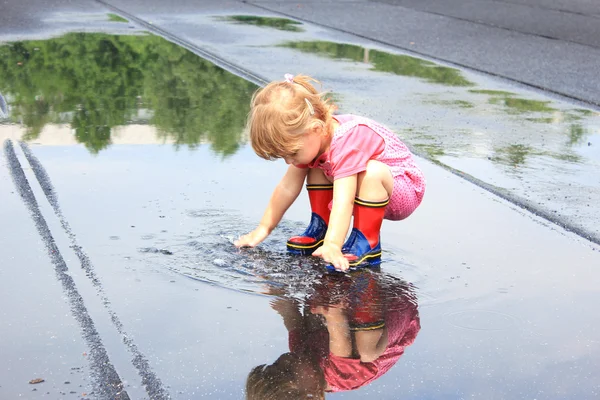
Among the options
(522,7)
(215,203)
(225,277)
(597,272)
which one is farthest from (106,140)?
(522,7)

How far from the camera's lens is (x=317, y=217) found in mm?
3930

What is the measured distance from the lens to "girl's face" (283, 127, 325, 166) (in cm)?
357

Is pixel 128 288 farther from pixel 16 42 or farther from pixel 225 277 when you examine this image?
pixel 16 42

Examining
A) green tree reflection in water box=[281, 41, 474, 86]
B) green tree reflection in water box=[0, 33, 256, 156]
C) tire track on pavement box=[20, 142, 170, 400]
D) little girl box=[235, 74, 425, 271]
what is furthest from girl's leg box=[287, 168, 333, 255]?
green tree reflection in water box=[281, 41, 474, 86]

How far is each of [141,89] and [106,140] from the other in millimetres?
1461

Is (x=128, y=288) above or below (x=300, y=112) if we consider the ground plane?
below

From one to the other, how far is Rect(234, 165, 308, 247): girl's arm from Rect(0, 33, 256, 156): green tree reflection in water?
1.33m

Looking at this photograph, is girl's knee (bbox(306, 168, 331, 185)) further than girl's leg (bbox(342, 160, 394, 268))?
Yes

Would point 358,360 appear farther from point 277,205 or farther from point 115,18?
point 115,18

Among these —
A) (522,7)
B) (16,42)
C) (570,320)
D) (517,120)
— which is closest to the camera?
(570,320)

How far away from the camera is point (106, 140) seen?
17.7ft

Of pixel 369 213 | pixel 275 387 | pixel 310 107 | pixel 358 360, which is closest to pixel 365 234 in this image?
pixel 369 213

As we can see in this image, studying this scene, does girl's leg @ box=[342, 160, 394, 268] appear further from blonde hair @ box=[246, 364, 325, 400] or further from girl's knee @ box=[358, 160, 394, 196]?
blonde hair @ box=[246, 364, 325, 400]

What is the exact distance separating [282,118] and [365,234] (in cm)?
57
